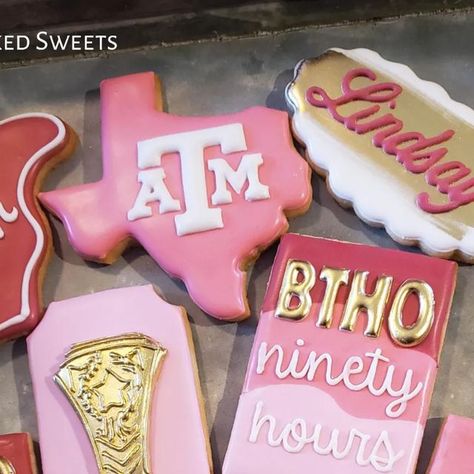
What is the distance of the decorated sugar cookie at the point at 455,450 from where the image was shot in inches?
41.4

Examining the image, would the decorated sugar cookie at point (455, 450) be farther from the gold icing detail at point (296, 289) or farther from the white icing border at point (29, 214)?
the white icing border at point (29, 214)

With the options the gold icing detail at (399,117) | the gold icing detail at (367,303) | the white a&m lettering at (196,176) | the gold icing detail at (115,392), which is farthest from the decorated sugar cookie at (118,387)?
the gold icing detail at (399,117)

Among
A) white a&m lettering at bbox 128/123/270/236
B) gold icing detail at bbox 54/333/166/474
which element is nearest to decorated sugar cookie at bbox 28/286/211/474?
gold icing detail at bbox 54/333/166/474

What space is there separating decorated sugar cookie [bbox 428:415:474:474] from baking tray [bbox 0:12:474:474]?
67 millimetres

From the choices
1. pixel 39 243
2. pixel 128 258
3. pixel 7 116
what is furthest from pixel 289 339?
pixel 7 116

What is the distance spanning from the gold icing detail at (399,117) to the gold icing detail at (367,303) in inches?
4.8

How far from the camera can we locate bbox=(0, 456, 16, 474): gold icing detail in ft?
3.76

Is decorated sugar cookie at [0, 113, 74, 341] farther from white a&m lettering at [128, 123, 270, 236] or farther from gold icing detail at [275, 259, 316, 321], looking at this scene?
gold icing detail at [275, 259, 316, 321]

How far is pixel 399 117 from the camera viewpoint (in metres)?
1.26

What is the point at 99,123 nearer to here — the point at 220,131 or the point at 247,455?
the point at 220,131

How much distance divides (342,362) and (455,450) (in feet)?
0.59

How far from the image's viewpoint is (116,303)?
1.22 metres

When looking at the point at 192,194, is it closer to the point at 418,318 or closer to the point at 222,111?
the point at 222,111

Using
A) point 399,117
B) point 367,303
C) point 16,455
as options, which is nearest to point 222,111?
point 399,117
